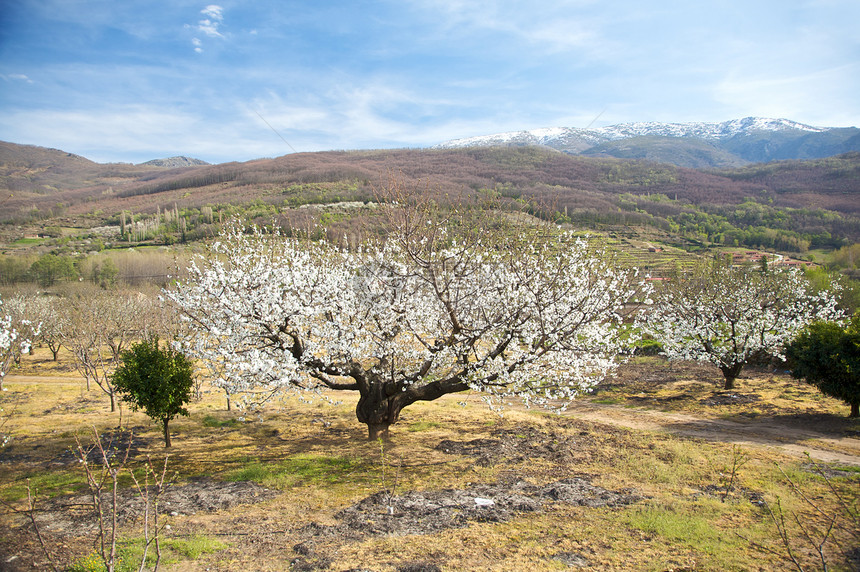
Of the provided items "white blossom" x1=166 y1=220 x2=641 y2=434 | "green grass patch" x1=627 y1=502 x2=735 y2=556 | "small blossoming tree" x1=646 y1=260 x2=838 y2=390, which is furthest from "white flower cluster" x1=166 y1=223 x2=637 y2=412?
"small blossoming tree" x1=646 y1=260 x2=838 y2=390

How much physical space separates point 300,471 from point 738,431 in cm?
1502

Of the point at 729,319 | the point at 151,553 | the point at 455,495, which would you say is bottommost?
the point at 455,495

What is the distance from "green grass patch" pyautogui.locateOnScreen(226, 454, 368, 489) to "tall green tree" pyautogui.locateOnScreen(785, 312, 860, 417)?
1682cm

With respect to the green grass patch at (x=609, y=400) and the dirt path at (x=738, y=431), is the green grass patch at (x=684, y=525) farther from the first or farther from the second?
the green grass patch at (x=609, y=400)

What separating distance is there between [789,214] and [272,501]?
14152 cm

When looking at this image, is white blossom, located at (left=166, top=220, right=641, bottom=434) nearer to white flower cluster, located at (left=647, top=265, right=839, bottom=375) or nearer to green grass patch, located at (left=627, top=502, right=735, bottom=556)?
green grass patch, located at (left=627, top=502, right=735, bottom=556)

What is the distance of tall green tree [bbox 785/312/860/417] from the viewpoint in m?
15.0

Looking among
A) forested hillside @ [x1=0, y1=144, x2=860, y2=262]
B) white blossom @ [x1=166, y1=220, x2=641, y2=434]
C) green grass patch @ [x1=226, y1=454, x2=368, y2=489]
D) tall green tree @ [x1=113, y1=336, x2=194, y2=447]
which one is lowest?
green grass patch @ [x1=226, y1=454, x2=368, y2=489]

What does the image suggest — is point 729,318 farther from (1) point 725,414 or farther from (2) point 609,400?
(2) point 609,400

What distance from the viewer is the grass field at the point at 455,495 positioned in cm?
739

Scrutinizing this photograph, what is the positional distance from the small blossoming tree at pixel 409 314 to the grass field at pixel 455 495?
7.23ft

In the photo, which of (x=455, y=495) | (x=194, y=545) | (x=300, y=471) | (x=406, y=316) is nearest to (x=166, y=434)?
(x=300, y=471)

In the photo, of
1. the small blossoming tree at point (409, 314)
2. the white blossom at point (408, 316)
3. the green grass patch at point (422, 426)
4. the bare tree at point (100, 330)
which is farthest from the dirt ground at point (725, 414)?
the bare tree at point (100, 330)

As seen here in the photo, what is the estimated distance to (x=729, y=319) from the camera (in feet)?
71.6
